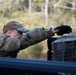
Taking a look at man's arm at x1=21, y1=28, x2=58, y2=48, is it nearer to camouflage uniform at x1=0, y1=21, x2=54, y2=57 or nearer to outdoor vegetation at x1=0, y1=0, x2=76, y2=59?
camouflage uniform at x1=0, y1=21, x2=54, y2=57

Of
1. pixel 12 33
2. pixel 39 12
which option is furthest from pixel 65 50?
pixel 39 12

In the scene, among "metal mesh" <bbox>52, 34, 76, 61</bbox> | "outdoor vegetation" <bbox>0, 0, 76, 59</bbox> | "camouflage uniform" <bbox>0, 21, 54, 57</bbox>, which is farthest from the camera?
"outdoor vegetation" <bbox>0, 0, 76, 59</bbox>

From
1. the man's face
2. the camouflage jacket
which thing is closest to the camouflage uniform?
the camouflage jacket

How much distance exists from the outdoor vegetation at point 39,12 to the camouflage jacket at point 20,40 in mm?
12798

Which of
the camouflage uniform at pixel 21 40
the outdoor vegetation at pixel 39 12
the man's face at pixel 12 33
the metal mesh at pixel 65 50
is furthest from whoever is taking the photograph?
the outdoor vegetation at pixel 39 12

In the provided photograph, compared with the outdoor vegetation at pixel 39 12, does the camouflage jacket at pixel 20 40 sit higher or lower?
higher

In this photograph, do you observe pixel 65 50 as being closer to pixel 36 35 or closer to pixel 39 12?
pixel 36 35

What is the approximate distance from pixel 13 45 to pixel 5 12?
1473 centimetres

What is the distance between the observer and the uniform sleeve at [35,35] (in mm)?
2158

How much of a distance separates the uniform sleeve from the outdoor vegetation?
12816 mm

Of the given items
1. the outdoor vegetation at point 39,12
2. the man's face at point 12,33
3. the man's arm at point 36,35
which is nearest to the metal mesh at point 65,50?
the man's arm at point 36,35

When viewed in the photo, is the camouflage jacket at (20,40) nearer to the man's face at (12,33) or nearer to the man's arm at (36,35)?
the man's arm at (36,35)

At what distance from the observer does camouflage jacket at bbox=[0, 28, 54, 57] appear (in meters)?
2.17

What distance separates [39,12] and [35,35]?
14.6 meters
